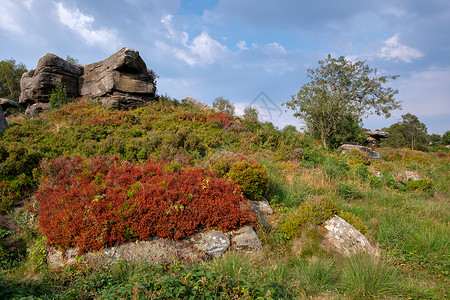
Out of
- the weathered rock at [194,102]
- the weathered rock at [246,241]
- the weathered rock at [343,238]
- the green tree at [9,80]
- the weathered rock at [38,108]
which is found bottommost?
the weathered rock at [246,241]

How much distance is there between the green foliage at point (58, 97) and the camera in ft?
56.4

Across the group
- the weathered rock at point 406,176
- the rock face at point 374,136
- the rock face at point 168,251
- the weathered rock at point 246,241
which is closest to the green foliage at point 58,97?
the rock face at point 168,251

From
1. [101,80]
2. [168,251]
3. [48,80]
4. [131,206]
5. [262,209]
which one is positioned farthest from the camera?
[48,80]

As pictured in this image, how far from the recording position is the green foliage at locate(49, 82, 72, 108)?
677 inches

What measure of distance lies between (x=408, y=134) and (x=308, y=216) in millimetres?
48062

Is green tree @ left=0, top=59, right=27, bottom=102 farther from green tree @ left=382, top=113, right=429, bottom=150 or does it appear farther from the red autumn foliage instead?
green tree @ left=382, top=113, right=429, bottom=150

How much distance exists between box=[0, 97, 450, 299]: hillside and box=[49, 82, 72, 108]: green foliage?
6566mm

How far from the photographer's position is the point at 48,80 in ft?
58.1

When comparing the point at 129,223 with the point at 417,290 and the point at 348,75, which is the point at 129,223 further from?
the point at 348,75

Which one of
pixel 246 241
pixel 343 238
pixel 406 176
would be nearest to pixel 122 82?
pixel 246 241

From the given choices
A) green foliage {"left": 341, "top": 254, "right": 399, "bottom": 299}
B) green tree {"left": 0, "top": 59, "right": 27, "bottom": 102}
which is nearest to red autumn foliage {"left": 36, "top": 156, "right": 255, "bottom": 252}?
green foliage {"left": 341, "top": 254, "right": 399, "bottom": 299}

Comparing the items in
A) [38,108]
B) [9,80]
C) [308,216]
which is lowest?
[308,216]

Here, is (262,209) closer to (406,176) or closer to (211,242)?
(211,242)

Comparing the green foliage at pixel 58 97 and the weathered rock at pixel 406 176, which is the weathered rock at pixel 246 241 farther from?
the green foliage at pixel 58 97
